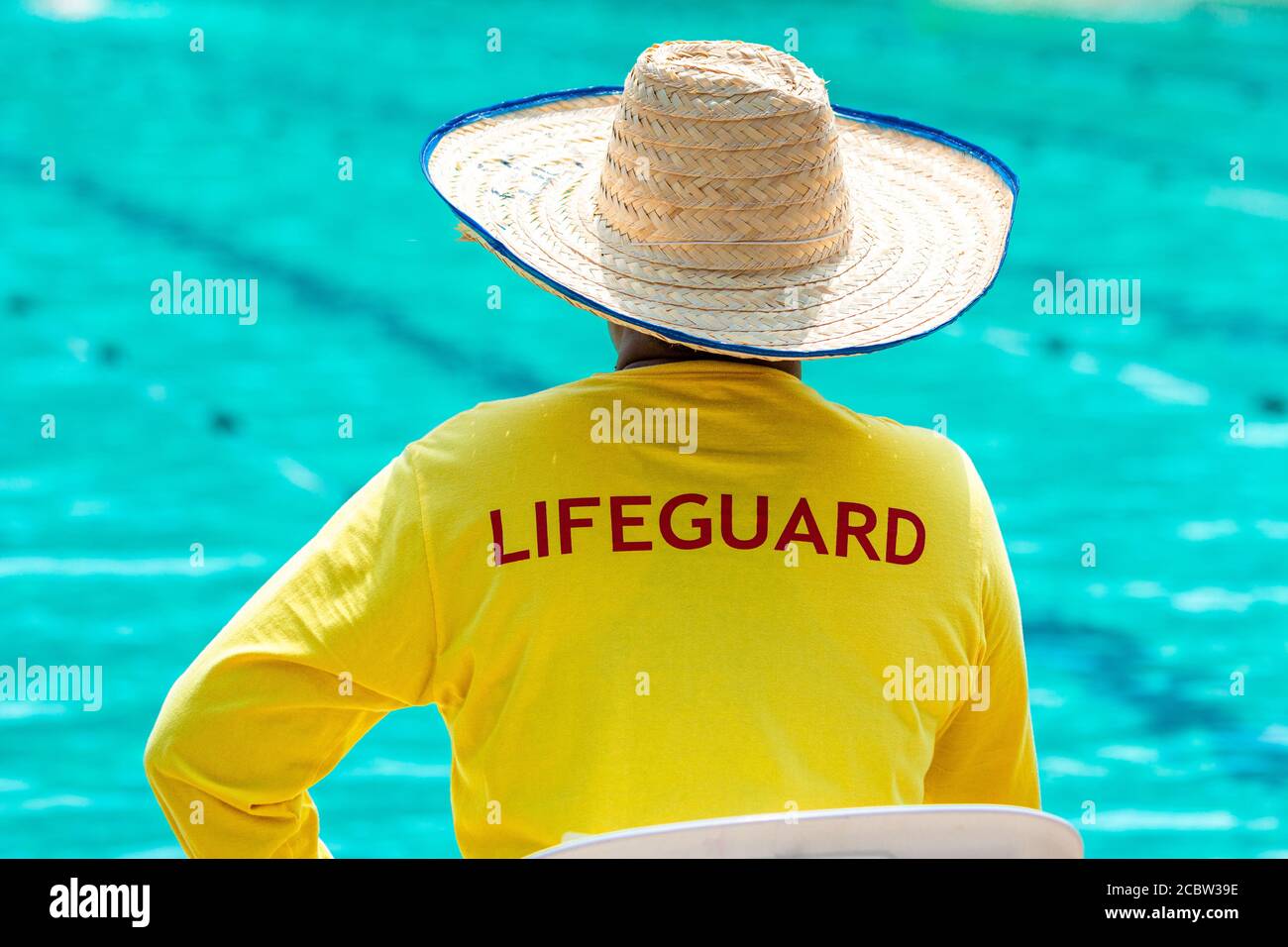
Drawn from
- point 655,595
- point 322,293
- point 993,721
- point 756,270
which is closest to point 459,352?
point 322,293

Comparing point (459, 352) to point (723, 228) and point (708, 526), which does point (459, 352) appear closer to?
point (723, 228)

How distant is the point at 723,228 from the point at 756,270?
52 mm

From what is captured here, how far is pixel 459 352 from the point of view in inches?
164

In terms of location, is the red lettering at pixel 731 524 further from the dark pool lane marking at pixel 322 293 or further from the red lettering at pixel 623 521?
the dark pool lane marking at pixel 322 293

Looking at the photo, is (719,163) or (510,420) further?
(719,163)

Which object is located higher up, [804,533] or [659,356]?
[659,356]

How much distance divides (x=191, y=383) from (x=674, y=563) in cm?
281

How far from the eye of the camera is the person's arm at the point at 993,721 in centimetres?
138

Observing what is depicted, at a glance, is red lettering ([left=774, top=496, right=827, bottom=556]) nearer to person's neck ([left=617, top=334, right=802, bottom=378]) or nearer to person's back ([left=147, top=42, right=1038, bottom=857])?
person's back ([left=147, top=42, right=1038, bottom=857])

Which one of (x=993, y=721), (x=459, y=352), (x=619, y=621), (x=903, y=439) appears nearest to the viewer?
(x=619, y=621)

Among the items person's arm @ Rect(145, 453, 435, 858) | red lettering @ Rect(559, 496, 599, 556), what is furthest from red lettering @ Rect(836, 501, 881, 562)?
person's arm @ Rect(145, 453, 435, 858)

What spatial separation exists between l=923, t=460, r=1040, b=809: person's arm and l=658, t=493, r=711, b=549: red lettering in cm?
24

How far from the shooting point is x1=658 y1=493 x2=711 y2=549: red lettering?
1.29 m

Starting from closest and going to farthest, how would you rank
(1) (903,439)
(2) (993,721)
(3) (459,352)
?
1. (1) (903,439)
2. (2) (993,721)
3. (3) (459,352)
